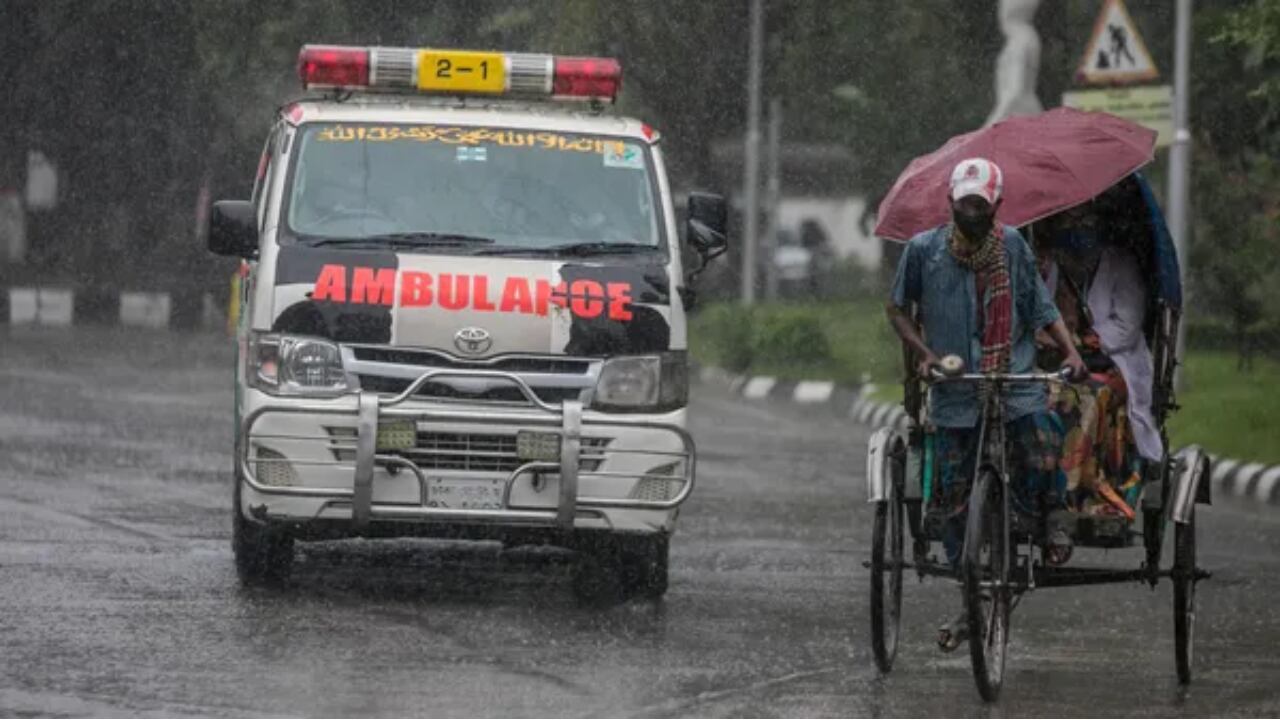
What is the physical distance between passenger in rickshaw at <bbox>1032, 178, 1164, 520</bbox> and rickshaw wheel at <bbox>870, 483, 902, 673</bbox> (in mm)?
605

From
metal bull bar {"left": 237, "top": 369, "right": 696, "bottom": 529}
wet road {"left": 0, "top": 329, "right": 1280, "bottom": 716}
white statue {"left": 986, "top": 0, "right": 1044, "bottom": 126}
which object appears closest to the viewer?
wet road {"left": 0, "top": 329, "right": 1280, "bottom": 716}

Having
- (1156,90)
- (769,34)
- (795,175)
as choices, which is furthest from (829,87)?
(795,175)

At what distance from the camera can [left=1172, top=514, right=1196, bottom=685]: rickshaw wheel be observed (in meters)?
10.0

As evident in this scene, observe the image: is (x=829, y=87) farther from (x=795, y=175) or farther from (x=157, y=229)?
(x=795, y=175)

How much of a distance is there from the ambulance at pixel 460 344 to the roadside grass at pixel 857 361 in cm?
1023

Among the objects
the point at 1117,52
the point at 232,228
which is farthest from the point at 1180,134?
the point at 232,228

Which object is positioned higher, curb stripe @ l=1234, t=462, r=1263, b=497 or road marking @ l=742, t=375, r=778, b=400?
curb stripe @ l=1234, t=462, r=1263, b=497

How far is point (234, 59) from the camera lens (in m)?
42.1

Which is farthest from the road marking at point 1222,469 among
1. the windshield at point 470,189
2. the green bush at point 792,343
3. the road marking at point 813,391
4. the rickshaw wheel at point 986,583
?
the green bush at point 792,343

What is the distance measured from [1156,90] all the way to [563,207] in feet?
37.8

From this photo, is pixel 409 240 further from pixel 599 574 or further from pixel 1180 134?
pixel 1180 134

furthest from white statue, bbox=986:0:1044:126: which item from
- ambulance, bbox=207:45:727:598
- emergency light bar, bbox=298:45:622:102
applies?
ambulance, bbox=207:45:727:598

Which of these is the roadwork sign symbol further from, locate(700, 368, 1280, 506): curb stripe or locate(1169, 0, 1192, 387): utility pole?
locate(700, 368, 1280, 506): curb stripe

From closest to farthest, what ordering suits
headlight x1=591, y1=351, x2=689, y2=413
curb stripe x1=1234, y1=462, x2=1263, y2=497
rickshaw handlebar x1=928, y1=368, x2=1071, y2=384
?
rickshaw handlebar x1=928, y1=368, x2=1071, y2=384 < headlight x1=591, y1=351, x2=689, y2=413 < curb stripe x1=1234, y1=462, x2=1263, y2=497
